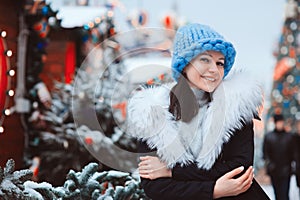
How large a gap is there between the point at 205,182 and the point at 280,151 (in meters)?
6.37

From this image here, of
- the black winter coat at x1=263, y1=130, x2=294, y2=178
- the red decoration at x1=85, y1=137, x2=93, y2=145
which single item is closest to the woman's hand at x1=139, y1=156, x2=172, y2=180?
the red decoration at x1=85, y1=137, x2=93, y2=145

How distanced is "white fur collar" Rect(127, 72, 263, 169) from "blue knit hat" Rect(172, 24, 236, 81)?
0.50 ft

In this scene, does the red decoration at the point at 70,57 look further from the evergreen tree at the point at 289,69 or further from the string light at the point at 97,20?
the evergreen tree at the point at 289,69

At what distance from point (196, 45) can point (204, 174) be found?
61 cm

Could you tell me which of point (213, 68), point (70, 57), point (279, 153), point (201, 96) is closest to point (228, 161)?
point (201, 96)

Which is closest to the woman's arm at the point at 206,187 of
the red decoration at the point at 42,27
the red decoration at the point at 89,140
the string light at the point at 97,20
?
the red decoration at the point at 89,140

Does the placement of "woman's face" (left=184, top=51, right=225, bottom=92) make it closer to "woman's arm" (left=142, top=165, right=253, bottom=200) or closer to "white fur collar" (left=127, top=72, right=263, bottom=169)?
"white fur collar" (left=127, top=72, right=263, bottom=169)

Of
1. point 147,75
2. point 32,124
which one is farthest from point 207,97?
point 32,124

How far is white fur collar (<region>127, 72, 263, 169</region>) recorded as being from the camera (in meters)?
2.76

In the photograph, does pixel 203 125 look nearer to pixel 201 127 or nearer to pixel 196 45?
pixel 201 127

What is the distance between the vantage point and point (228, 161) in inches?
109

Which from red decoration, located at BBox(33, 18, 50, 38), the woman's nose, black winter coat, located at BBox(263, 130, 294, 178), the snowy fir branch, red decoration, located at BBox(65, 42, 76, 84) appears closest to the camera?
the woman's nose

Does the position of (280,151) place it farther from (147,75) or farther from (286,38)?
(286,38)

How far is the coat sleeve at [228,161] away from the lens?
2752 mm
